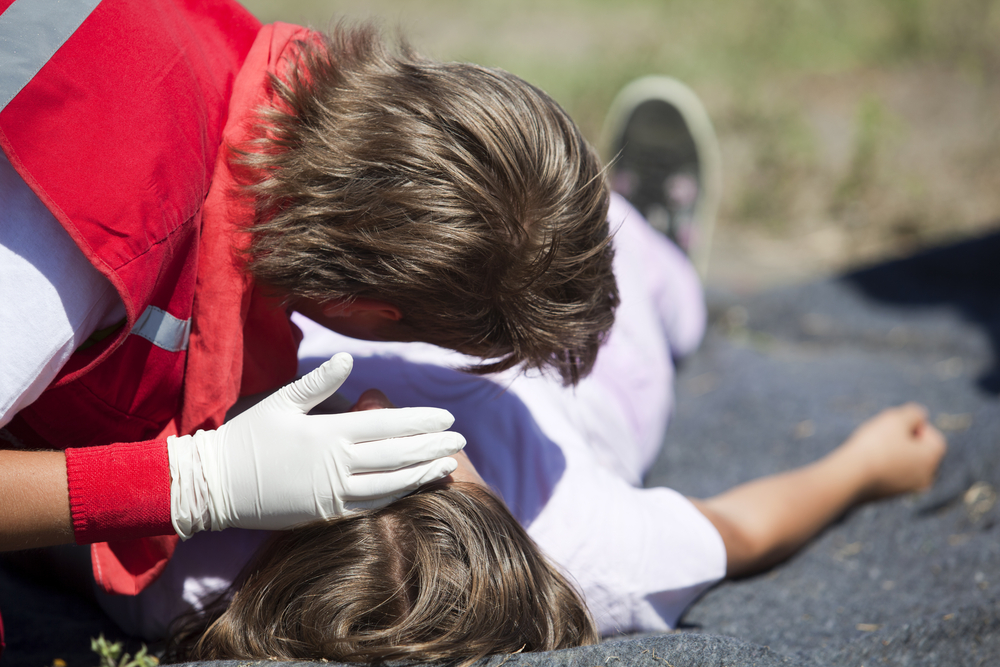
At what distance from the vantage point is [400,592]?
0.75 m

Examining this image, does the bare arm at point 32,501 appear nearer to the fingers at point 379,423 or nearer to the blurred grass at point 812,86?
the fingers at point 379,423

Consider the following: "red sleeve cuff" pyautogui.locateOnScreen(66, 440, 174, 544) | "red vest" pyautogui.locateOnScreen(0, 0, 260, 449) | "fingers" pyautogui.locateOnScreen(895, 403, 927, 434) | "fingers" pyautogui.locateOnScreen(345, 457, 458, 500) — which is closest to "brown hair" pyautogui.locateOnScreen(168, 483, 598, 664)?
"fingers" pyautogui.locateOnScreen(345, 457, 458, 500)

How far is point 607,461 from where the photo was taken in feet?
3.93

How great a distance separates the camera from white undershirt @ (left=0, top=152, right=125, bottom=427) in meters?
0.65

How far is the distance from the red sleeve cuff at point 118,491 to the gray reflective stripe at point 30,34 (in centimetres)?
34

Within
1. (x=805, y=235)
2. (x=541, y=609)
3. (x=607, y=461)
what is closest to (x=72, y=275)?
(x=541, y=609)

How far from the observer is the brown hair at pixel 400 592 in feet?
2.43

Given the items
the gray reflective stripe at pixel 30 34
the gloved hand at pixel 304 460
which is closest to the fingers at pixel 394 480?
Answer: the gloved hand at pixel 304 460

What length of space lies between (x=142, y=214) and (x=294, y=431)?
250 millimetres

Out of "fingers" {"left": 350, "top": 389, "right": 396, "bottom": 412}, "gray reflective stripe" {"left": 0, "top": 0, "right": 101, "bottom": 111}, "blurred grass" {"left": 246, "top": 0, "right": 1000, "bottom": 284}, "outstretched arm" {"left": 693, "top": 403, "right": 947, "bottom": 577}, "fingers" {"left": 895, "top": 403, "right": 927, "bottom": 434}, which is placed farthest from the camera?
"blurred grass" {"left": 246, "top": 0, "right": 1000, "bottom": 284}

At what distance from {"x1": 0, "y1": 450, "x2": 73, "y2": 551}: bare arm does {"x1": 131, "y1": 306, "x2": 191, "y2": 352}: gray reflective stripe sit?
146 millimetres

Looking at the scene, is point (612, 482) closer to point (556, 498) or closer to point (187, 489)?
point (556, 498)

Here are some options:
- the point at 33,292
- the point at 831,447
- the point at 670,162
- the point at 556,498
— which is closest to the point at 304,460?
the point at 33,292

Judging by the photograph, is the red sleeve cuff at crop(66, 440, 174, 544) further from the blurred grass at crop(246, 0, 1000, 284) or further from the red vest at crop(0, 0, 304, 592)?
the blurred grass at crop(246, 0, 1000, 284)
